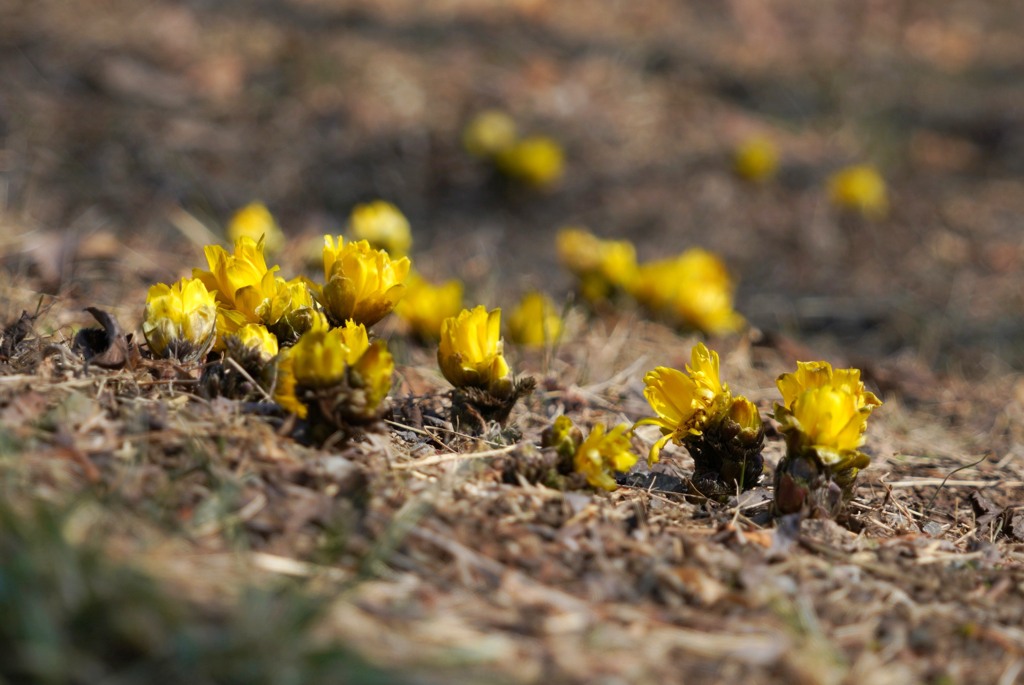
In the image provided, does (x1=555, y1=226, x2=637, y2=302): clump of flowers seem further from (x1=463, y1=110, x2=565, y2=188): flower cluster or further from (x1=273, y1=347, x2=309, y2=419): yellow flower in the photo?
(x1=273, y1=347, x2=309, y2=419): yellow flower

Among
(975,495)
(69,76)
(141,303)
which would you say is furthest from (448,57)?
(975,495)

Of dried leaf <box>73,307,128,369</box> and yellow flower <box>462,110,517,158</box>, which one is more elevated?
yellow flower <box>462,110,517,158</box>

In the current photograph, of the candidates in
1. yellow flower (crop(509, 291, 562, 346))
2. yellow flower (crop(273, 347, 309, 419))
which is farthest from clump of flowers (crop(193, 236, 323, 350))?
yellow flower (crop(509, 291, 562, 346))

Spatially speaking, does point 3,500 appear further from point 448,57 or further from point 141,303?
point 448,57

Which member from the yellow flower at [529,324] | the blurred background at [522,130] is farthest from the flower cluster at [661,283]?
the yellow flower at [529,324]

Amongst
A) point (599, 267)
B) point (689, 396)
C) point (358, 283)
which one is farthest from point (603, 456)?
point (599, 267)

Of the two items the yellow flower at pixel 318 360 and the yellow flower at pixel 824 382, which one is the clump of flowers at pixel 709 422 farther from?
the yellow flower at pixel 318 360
